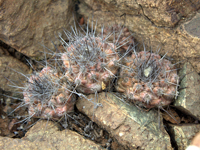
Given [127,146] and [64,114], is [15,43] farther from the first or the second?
[127,146]

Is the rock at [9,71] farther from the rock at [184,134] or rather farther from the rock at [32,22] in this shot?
the rock at [184,134]

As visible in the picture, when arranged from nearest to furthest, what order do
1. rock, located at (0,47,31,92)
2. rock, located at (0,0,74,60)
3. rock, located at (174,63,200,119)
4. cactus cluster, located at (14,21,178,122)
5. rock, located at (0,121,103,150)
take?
rock, located at (0,121,103,150) → cactus cluster, located at (14,21,178,122) → rock, located at (174,63,200,119) → rock, located at (0,0,74,60) → rock, located at (0,47,31,92)

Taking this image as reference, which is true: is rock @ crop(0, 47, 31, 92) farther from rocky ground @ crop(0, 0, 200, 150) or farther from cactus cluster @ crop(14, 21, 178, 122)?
cactus cluster @ crop(14, 21, 178, 122)

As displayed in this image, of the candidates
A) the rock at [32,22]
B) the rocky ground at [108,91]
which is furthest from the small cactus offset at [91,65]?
the rock at [32,22]

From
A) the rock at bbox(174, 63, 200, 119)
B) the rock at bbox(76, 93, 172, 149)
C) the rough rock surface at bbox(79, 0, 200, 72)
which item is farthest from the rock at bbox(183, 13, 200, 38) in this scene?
the rock at bbox(76, 93, 172, 149)

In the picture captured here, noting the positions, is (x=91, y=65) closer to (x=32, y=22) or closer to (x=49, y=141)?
(x=49, y=141)

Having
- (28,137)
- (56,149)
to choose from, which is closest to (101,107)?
(56,149)
